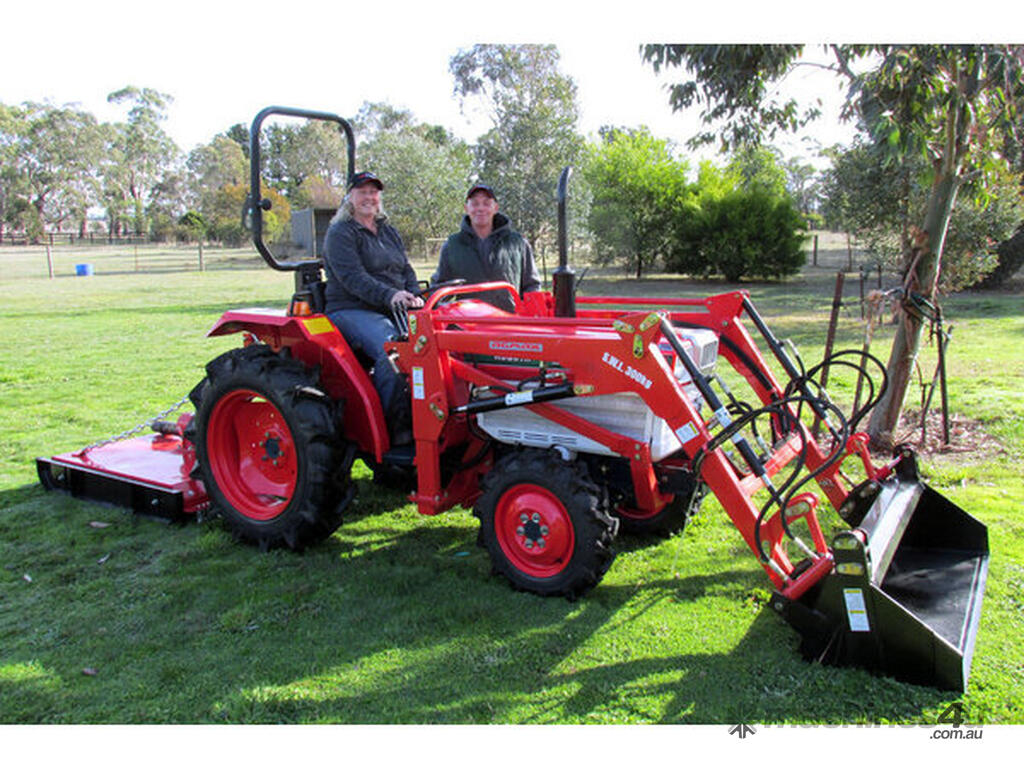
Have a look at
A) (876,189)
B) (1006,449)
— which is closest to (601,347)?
(1006,449)

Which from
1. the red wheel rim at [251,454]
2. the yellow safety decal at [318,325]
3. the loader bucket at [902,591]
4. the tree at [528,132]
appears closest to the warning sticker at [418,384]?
the yellow safety decal at [318,325]

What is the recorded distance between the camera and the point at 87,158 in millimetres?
58875

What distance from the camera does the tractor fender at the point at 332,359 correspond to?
13.7 ft

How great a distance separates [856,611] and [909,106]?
315 cm

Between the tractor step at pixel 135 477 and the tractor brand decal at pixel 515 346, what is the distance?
7.04ft

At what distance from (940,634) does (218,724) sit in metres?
2.76

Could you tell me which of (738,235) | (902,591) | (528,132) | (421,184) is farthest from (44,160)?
(902,591)

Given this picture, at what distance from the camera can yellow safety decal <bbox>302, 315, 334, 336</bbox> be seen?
4238 millimetres

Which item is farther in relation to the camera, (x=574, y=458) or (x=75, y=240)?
(x=75, y=240)

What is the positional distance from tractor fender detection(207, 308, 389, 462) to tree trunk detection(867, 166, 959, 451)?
386 cm

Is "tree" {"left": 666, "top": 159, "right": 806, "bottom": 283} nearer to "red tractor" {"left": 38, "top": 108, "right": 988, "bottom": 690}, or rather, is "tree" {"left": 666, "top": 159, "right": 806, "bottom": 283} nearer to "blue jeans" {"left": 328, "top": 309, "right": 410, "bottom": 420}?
"red tractor" {"left": 38, "top": 108, "right": 988, "bottom": 690}

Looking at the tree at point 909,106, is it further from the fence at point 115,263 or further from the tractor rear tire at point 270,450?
the fence at point 115,263

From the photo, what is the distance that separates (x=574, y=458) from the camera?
3771 mm

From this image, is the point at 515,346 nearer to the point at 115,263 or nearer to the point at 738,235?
the point at 738,235
